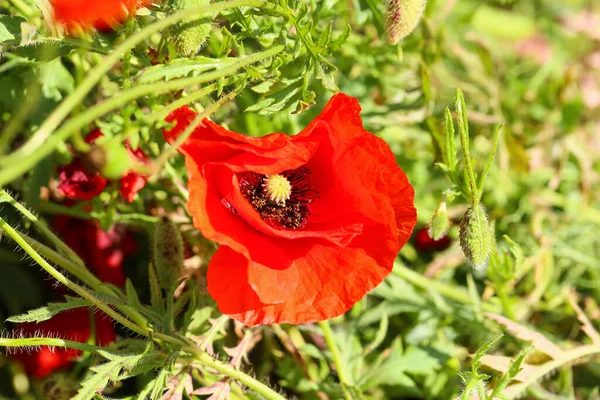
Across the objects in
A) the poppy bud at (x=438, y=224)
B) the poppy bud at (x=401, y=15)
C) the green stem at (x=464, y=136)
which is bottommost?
the poppy bud at (x=438, y=224)

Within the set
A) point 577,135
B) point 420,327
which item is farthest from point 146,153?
point 577,135

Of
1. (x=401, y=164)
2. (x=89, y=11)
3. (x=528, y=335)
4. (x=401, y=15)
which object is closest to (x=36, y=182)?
(x=89, y=11)

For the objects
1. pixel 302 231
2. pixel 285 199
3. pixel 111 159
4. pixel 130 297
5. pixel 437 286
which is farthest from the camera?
pixel 437 286

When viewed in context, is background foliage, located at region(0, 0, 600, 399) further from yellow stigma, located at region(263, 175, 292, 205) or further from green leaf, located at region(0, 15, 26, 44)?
yellow stigma, located at region(263, 175, 292, 205)

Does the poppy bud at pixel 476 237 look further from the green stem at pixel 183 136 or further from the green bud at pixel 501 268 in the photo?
the green stem at pixel 183 136

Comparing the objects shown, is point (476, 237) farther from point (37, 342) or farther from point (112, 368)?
point (37, 342)

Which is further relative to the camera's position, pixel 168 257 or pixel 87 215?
pixel 87 215

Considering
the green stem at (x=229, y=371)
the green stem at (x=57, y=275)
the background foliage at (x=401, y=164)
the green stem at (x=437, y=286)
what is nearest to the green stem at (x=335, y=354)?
the background foliage at (x=401, y=164)

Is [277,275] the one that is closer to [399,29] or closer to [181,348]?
[181,348]
